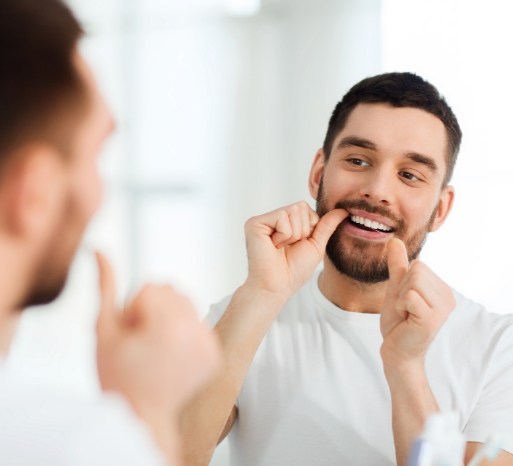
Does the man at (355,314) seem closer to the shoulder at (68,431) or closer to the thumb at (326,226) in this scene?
the thumb at (326,226)

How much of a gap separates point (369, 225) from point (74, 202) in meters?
1.07

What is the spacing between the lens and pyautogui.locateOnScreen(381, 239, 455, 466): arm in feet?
3.94

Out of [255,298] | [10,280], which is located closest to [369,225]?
[255,298]

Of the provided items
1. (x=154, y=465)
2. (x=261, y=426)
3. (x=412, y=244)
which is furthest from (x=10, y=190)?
(x=412, y=244)

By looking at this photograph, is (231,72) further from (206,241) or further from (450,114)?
(450,114)

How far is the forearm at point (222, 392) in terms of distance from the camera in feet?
4.04

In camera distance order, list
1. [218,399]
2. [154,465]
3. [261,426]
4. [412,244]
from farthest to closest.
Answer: [412,244], [261,426], [218,399], [154,465]

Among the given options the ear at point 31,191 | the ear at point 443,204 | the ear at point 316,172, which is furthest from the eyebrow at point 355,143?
the ear at point 31,191

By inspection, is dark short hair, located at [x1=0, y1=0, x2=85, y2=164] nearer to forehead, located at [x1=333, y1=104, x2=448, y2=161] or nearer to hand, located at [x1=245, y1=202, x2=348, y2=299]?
hand, located at [x1=245, y1=202, x2=348, y2=299]

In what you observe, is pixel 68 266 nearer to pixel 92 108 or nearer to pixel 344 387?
pixel 92 108

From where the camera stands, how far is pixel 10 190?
0.52 m

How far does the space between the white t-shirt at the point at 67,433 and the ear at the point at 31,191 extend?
4.4 inches

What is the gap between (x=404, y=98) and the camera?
1585mm

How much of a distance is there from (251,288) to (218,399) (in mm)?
214
